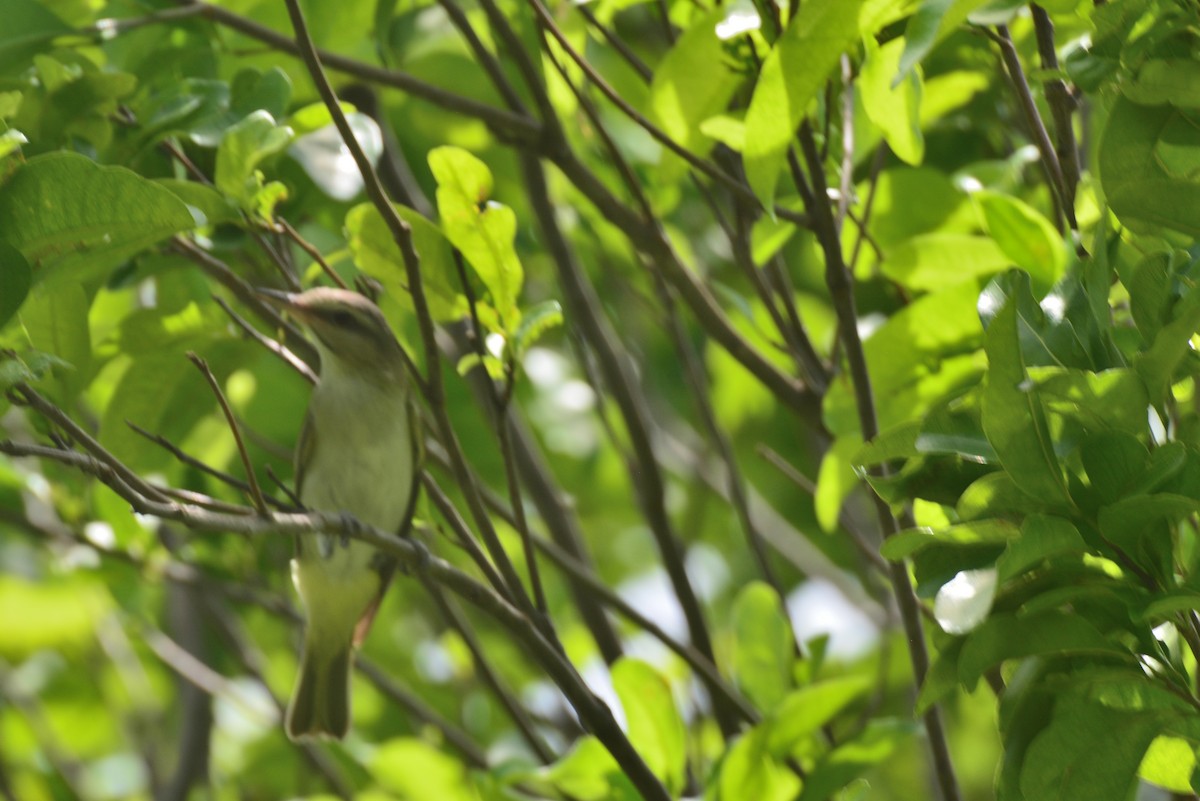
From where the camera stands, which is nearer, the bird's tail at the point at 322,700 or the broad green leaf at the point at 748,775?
the broad green leaf at the point at 748,775

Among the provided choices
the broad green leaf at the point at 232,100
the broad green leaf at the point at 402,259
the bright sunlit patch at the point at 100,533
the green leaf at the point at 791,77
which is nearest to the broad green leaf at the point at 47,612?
the bright sunlit patch at the point at 100,533

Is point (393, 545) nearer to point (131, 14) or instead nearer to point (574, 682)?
point (574, 682)

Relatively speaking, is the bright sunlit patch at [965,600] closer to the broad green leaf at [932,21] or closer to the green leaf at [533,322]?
the broad green leaf at [932,21]

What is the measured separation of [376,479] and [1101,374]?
8.34ft

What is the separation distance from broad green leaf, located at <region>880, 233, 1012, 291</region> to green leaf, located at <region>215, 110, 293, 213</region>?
1.17m

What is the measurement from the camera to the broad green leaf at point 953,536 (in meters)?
1.67

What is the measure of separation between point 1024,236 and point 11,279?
1676 millimetres

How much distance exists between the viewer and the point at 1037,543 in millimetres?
1576

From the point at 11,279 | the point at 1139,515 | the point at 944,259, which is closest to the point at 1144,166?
Answer: the point at 1139,515

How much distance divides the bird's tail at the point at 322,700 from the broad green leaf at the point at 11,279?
1.95 m

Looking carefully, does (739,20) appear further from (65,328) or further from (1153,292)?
(65,328)

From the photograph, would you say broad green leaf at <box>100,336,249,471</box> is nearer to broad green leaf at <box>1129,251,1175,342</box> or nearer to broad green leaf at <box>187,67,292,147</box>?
broad green leaf at <box>187,67,292,147</box>

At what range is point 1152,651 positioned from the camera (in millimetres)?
1717

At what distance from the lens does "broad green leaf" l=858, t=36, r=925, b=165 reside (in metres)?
2.21
